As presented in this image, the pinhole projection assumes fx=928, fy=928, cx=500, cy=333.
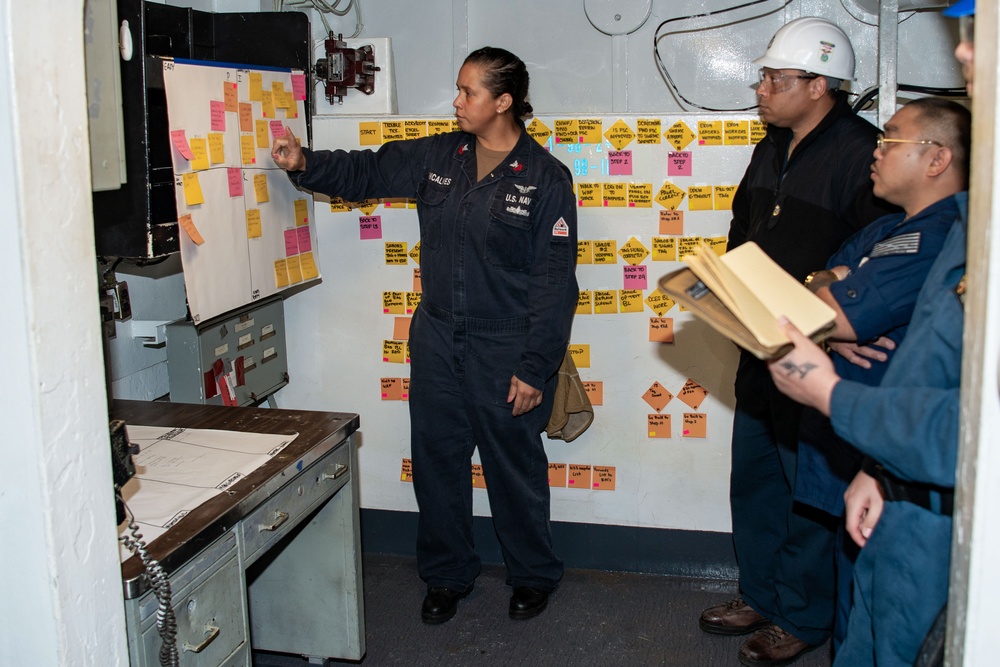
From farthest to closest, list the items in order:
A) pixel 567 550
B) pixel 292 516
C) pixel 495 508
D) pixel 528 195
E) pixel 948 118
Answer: pixel 567 550 → pixel 495 508 → pixel 528 195 → pixel 292 516 → pixel 948 118

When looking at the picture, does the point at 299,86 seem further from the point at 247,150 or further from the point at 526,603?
the point at 526,603

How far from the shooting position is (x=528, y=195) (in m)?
2.86

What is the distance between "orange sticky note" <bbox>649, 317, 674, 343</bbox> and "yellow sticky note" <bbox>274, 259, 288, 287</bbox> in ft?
4.06

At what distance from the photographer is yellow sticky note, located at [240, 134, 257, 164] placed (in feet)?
9.06

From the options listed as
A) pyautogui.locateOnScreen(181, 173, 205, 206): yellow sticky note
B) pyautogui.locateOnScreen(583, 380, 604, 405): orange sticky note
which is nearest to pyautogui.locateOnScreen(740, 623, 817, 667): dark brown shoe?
pyautogui.locateOnScreen(583, 380, 604, 405): orange sticky note

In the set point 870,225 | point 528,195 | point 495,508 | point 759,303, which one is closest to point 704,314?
point 759,303

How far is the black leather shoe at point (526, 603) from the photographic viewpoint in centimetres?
303

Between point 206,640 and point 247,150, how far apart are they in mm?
1507

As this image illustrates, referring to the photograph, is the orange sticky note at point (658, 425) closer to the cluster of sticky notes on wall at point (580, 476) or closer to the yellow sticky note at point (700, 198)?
the cluster of sticky notes on wall at point (580, 476)

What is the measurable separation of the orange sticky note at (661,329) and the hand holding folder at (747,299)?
1.47m

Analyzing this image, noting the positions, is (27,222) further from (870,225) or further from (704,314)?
(870,225)

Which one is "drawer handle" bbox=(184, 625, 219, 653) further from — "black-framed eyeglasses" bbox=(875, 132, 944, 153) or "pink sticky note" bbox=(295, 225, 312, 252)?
"black-framed eyeglasses" bbox=(875, 132, 944, 153)

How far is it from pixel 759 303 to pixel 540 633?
177 centimetres

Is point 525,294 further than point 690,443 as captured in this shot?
No
